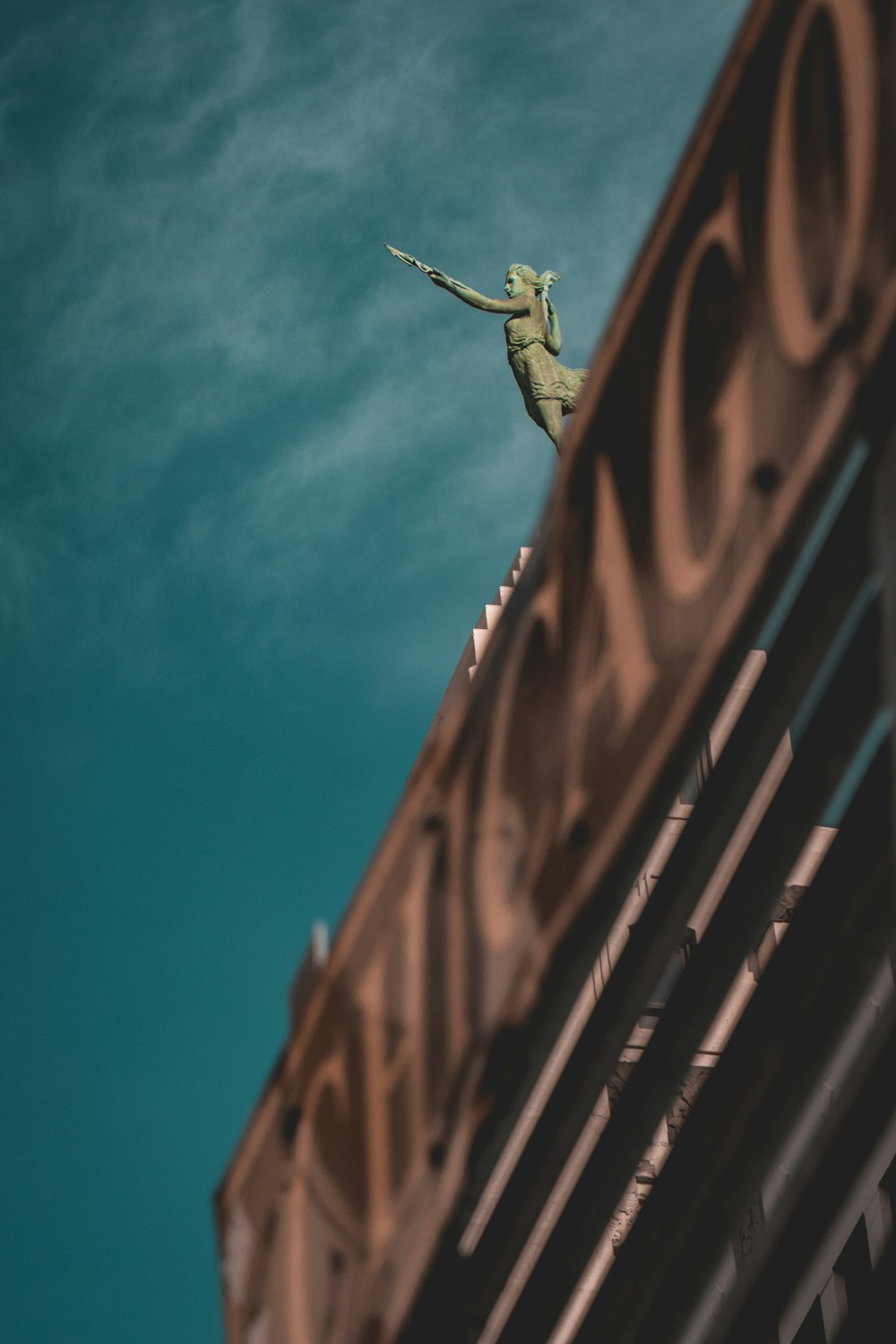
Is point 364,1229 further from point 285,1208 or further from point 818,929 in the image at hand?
point 818,929

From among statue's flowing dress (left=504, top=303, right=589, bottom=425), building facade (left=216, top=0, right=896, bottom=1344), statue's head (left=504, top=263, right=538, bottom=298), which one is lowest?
building facade (left=216, top=0, right=896, bottom=1344)

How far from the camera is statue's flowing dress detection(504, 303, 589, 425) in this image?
70.0ft

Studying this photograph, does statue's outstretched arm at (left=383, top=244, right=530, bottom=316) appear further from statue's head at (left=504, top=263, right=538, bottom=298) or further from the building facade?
the building facade

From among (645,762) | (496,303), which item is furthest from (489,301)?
(645,762)

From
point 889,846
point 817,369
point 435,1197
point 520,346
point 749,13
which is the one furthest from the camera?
point 520,346

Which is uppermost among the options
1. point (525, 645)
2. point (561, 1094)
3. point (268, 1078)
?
point (525, 645)

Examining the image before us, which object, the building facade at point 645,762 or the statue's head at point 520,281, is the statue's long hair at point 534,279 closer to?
the statue's head at point 520,281

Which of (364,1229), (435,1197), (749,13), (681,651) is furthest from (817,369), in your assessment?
(364,1229)

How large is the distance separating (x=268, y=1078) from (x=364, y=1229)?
514 mm

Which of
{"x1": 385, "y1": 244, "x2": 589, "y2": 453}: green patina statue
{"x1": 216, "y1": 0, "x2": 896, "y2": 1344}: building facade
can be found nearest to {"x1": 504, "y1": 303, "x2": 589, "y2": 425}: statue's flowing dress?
{"x1": 385, "y1": 244, "x2": 589, "y2": 453}: green patina statue

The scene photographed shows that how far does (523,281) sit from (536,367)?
1.48m

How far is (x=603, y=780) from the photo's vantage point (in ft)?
10.9

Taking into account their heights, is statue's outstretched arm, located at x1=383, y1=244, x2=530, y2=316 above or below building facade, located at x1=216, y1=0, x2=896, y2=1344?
above

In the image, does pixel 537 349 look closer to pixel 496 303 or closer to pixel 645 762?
pixel 496 303
